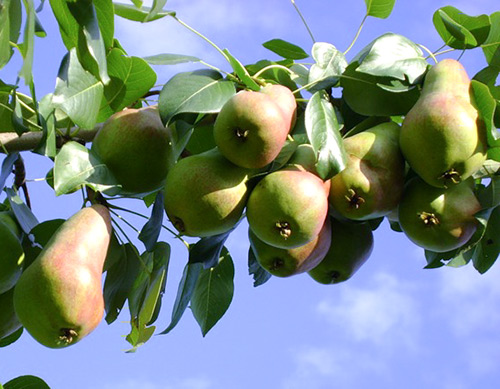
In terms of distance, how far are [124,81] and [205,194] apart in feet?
1.48

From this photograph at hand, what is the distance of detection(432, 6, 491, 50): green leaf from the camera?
2.38 metres

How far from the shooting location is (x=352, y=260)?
2.30 meters

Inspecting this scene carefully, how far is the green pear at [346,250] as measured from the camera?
90.3 inches

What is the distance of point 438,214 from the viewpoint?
2.13 meters

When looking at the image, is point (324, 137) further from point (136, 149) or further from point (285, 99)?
point (136, 149)

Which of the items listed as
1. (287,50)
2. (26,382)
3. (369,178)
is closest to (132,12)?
(287,50)

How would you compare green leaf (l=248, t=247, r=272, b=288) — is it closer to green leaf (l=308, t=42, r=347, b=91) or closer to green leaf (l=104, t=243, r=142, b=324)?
green leaf (l=104, t=243, r=142, b=324)

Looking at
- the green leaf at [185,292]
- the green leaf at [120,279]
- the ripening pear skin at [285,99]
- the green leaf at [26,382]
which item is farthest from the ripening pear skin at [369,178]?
the green leaf at [26,382]

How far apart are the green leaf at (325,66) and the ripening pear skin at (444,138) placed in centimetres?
24

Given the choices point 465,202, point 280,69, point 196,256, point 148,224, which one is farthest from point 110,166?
point 465,202

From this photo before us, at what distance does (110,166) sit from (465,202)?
881mm

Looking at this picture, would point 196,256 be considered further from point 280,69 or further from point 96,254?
point 280,69

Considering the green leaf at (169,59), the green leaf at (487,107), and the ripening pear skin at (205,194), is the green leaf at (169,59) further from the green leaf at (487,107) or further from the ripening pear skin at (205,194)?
the green leaf at (487,107)

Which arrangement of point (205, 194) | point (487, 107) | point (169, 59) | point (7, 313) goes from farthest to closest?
point (169, 59), point (7, 313), point (487, 107), point (205, 194)
